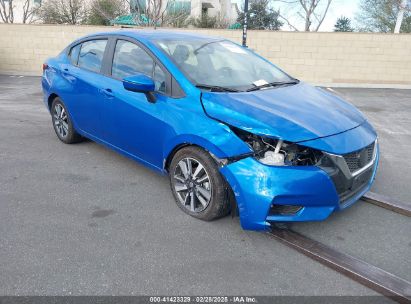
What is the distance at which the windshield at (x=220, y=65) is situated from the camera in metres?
3.44

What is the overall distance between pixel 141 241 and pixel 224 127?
46.4 inches

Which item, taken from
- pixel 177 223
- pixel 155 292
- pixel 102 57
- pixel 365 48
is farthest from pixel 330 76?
pixel 155 292

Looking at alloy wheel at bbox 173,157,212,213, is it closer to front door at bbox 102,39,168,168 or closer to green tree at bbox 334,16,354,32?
front door at bbox 102,39,168,168

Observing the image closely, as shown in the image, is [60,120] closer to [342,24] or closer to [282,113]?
[282,113]

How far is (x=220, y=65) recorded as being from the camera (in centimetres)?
376

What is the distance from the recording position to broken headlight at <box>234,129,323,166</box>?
9.07 feet

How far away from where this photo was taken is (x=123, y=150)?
13.2 feet

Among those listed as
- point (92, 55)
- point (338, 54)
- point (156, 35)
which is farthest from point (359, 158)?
point (338, 54)

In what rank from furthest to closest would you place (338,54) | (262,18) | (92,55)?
(262,18)
(338,54)
(92,55)

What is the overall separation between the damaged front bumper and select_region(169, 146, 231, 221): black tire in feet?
0.52

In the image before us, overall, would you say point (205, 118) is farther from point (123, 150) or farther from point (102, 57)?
point (102, 57)

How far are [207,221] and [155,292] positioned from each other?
0.99 m

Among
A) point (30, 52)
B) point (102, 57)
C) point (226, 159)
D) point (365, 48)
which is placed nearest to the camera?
point (226, 159)

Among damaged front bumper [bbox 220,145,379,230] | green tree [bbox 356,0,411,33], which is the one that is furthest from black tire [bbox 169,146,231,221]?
green tree [bbox 356,0,411,33]
